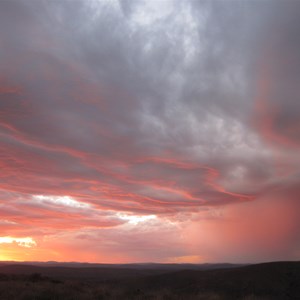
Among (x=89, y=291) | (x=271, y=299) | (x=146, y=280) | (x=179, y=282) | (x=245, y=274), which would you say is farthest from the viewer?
(x=146, y=280)

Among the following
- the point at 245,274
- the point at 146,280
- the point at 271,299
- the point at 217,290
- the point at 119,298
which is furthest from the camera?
the point at 146,280

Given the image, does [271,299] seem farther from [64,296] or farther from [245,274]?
[64,296]

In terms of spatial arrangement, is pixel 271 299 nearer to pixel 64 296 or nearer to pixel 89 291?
pixel 89 291

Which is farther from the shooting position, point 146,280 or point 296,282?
point 146,280

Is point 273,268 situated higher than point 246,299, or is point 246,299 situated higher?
point 273,268

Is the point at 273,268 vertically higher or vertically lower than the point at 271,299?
higher

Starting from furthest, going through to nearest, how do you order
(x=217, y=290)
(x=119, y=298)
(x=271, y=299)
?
(x=217, y=290)
(x=271, y=299)
(x=119, y=298)

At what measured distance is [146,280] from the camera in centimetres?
5438

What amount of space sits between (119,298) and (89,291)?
3.56 m

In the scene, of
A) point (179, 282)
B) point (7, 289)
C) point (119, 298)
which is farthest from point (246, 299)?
point (179, 282)

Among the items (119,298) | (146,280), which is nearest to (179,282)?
(146,280)

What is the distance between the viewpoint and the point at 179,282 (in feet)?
163

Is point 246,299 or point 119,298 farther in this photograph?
point 246,299

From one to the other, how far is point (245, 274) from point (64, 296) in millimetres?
24970
